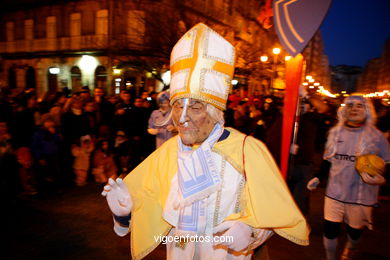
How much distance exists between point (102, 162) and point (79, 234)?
2.58 metres

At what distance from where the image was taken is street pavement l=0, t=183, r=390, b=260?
394 centimetres

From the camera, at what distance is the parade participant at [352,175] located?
3.19 m

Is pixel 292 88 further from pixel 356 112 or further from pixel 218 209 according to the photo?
pixel 218 209

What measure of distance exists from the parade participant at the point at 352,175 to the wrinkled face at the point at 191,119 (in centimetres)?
229

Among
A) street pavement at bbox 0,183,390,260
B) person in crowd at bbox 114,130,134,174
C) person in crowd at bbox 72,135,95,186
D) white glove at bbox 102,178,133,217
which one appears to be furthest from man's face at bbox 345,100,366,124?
person in crowd at bbox 72,135,95,186

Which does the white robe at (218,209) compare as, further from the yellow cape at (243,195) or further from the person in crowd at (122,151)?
the person in crowd at (122,151)

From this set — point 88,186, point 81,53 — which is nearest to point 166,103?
point 88,186

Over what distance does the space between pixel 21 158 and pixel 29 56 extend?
67.1ft

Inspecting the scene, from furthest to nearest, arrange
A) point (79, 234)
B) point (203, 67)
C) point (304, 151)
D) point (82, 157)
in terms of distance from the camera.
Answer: point (82, 157) < point (304, 151) < point (79, 234) < point (203, 67)

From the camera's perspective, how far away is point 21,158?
5.80 m

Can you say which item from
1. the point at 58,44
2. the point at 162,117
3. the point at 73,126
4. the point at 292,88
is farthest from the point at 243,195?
the point at 58,44

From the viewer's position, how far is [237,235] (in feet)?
4.91

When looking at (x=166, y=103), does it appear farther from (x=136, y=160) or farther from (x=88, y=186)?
(x=88, y=186)

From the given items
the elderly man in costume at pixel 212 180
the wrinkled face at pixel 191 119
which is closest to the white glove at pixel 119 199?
the elderly man in costume at pixel 212 180
